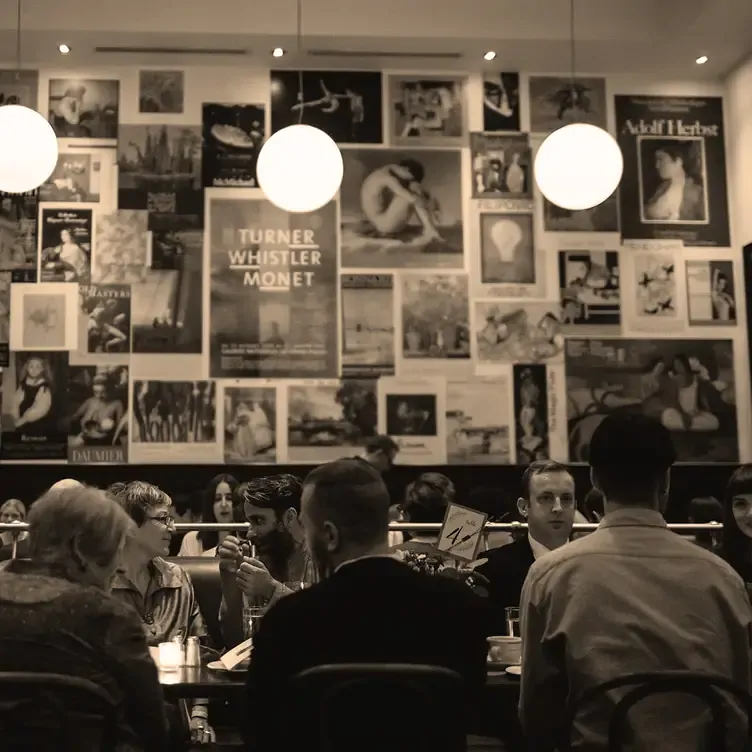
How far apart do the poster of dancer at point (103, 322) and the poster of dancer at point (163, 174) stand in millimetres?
551

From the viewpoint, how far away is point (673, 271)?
7281 millimetres

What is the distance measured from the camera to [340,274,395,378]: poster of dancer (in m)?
7.01

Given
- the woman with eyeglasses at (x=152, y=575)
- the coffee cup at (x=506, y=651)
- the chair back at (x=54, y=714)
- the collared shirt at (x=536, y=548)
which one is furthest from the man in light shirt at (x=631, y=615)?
the collared shirt at (x=536, y=548)

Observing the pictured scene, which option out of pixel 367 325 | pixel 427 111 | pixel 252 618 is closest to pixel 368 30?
pixel 427 111

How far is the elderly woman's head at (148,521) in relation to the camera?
3557 mm

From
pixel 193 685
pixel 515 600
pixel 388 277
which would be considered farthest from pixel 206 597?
pixel 388 277

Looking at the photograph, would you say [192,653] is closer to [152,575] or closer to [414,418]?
[152,575]

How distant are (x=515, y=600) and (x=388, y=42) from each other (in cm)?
433

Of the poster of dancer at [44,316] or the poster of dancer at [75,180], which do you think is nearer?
the poster of dancer at [44,316]

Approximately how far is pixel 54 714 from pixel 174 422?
4887mm

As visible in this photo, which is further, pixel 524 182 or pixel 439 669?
pixel 524 182

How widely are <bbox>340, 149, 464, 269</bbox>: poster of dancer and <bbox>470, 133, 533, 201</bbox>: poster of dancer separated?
27cm

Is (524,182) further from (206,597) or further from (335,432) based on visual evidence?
(206,597)

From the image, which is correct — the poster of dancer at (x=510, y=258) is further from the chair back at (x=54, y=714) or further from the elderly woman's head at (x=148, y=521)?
the chair back at (x=54, y=714)
